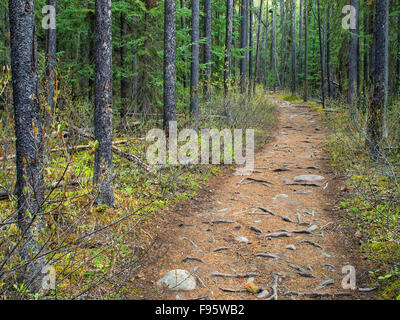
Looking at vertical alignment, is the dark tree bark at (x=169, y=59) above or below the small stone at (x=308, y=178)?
above

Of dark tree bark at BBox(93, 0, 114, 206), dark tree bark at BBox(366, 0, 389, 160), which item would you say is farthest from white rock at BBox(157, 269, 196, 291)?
dark tree bark at BBox(366, 0, 389, 160)

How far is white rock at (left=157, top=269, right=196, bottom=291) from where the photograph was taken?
423 centimetres

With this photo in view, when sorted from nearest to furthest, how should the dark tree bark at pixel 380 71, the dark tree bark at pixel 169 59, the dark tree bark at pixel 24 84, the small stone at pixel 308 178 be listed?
the dark tree bark at pixel 24 84
the small stone at pixel 308 178
the dark tree bark at pixel 380 71
the dark tree bark at pixel 169 59

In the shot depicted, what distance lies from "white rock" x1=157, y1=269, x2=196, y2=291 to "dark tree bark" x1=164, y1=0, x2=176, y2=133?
5804 mm

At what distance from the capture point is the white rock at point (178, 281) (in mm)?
4227

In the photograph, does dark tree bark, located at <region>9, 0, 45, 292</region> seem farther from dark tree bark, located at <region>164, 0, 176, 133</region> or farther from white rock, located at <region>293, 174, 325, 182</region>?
white rock, located at <region>293, 174, 325, 182</region>

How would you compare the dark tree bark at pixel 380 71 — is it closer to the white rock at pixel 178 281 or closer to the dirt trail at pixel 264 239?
the dirt trail at pixel 264 239

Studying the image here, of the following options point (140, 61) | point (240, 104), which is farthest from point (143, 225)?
point (140, 61)

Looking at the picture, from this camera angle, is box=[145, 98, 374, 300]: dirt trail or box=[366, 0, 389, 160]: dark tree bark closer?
box=[145, 98, 374, 300]: dirt trail

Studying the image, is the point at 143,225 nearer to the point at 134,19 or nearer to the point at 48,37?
the point at 48,37

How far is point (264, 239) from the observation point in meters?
5.61

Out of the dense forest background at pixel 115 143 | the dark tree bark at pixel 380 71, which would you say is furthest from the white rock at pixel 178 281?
the dark tree bark at pixel 380 71

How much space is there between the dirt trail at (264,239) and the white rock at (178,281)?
79 millimetres

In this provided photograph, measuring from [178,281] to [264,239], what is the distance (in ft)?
6.33
